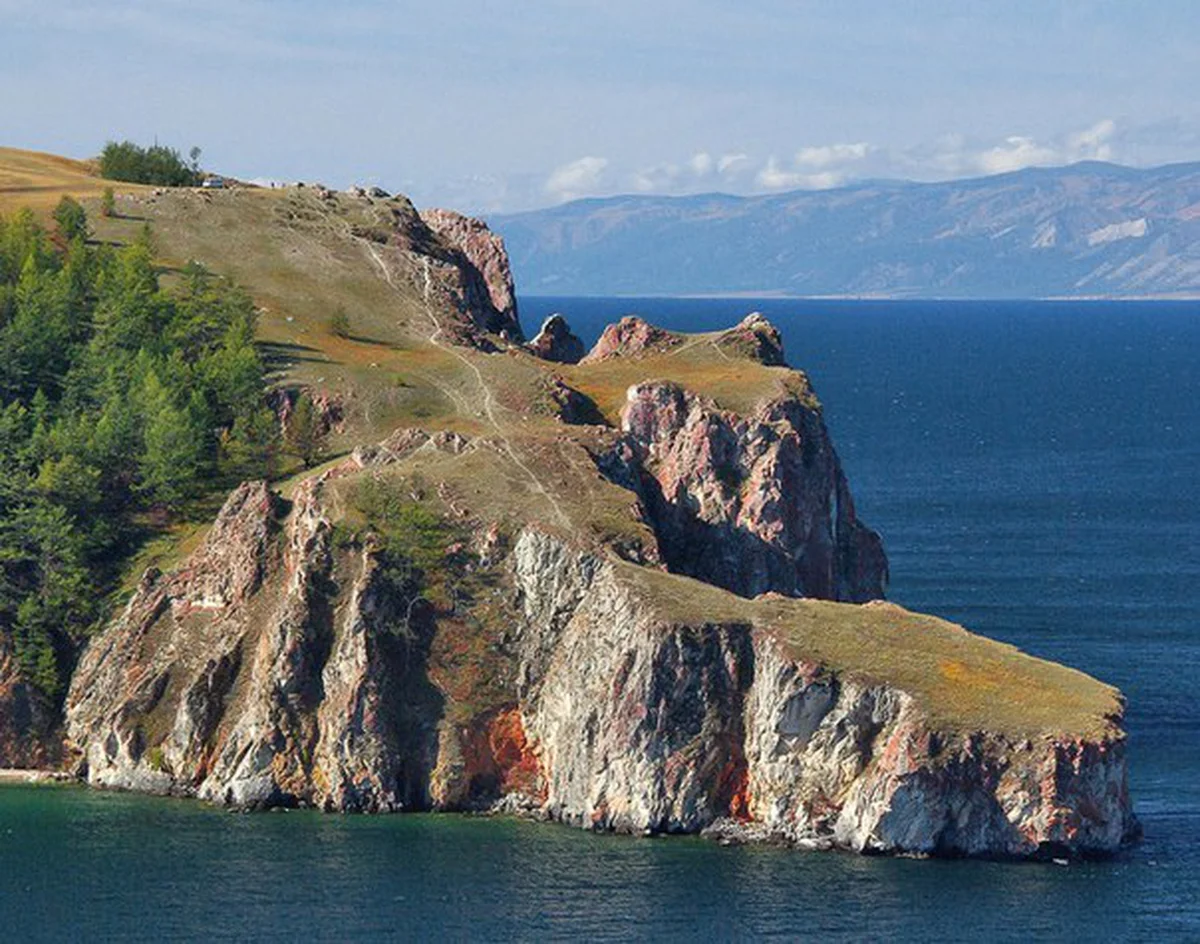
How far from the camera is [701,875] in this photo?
398 ft

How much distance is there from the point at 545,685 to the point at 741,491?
1348 inches

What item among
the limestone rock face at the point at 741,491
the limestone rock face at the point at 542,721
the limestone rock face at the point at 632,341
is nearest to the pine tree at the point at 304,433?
the limestone rock face at the point at 542,721

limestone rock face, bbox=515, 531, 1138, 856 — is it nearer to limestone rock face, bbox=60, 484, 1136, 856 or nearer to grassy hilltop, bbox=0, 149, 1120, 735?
limestone rock face, bbox=60, 484, 1136, 856

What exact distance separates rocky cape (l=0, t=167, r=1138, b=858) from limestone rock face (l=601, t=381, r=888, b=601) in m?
1.48

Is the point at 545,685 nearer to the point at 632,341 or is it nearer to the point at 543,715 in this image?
the point at 543,715

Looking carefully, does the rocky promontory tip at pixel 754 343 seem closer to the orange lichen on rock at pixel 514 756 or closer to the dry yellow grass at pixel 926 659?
the dry yellow grass at pixel 926 659

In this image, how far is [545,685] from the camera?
452 feet

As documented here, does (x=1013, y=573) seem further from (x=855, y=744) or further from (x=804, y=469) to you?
(x=855, y=744)

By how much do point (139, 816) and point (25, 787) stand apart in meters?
11.2

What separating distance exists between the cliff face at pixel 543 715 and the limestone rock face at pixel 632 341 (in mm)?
48880

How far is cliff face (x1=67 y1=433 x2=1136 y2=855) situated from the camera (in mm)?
124625

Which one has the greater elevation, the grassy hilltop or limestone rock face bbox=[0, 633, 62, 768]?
the grassy hilltop

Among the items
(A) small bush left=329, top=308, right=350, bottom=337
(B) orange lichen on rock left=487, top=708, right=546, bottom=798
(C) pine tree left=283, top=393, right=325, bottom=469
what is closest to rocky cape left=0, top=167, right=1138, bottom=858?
(B) orange lichen on rock left=487, top=708, right=546, bottom=798

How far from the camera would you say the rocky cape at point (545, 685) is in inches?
4938
